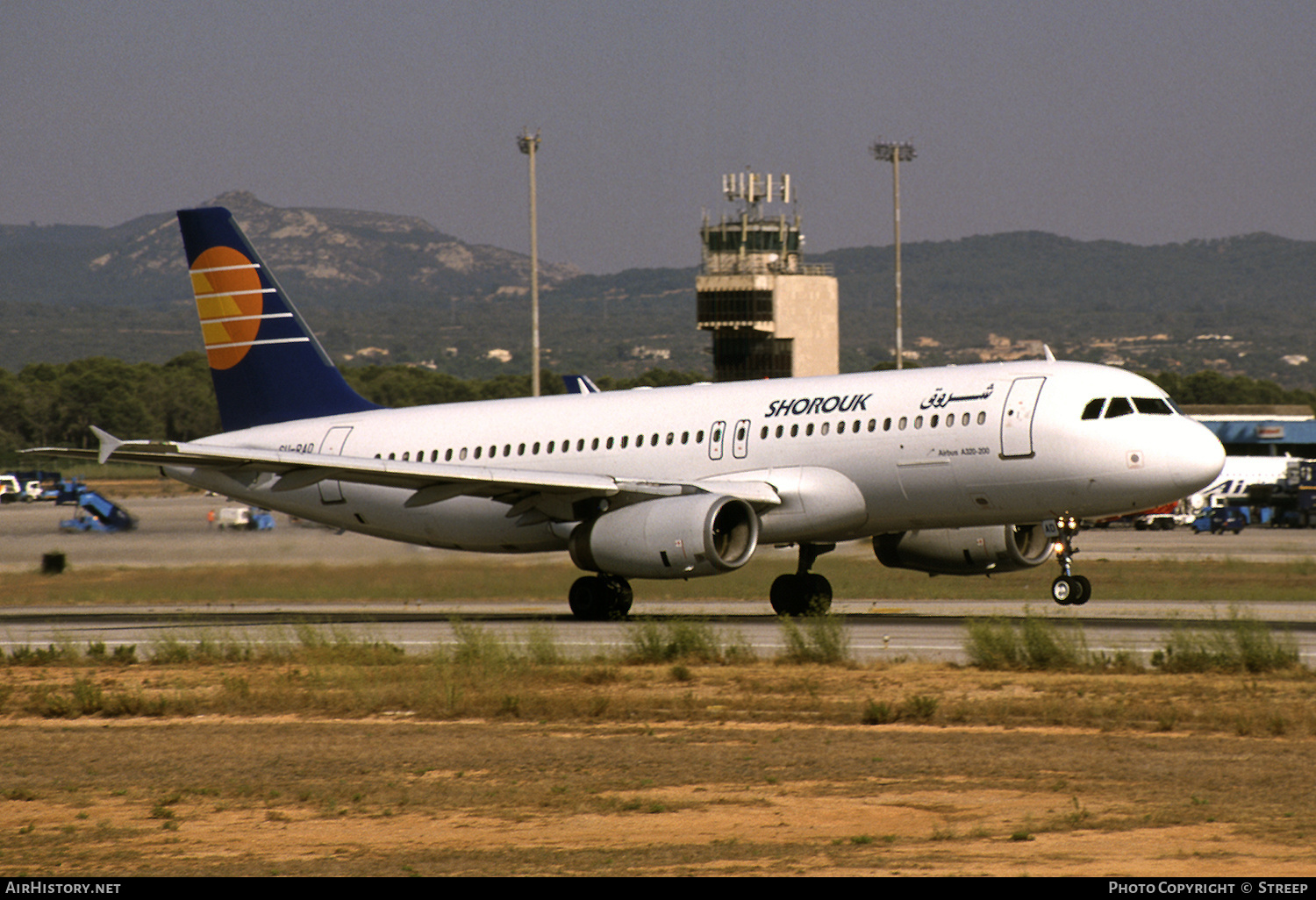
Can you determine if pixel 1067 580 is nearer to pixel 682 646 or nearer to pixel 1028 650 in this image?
pixel 1028 650

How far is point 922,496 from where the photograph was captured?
27109 mm

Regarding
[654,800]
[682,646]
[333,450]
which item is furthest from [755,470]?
[654,800]

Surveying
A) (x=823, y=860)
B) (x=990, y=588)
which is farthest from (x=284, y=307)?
(x=823, y=860)

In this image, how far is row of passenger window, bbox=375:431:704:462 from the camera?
29953mm

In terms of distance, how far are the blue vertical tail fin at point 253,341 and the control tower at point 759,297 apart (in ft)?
317

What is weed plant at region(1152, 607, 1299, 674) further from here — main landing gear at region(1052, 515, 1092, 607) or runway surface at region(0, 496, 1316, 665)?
main landing gear at region(1052, 515, 1092, 607)

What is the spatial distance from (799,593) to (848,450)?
3.43m

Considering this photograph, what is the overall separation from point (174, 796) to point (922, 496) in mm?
15950

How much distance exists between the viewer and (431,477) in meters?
28.5

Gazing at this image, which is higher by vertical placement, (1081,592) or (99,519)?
(1081,592)

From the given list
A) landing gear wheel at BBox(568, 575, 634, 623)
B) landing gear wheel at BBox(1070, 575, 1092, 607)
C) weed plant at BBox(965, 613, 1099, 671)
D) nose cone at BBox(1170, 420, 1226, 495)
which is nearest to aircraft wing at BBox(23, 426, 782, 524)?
landing gear wheel at BBox(568, 575, 634, 623)

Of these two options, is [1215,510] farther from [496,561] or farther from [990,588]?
[496,561]

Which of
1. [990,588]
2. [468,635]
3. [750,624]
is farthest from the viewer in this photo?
[990,588]

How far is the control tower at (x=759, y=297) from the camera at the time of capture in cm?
13225
